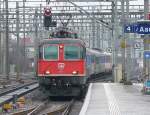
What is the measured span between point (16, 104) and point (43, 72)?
3.89 meters

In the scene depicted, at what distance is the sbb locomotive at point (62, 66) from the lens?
27.9 m

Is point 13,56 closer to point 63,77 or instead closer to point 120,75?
point 120,75

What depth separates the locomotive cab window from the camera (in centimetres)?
2852

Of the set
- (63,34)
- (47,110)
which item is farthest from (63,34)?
(47,110)

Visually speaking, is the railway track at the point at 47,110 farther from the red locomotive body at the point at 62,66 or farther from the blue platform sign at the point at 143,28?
the blue platform sign at the point at 143,28

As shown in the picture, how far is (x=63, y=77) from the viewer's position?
1099 inches

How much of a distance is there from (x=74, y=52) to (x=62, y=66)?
964 mm

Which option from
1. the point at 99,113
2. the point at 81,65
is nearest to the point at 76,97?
the point at 81,65

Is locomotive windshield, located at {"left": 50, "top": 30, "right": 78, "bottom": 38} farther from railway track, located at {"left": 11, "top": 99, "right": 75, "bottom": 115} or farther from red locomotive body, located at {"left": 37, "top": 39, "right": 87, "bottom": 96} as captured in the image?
railway track, located at {"left": 11, "top": 99, "right": 75, "bottom": 115}

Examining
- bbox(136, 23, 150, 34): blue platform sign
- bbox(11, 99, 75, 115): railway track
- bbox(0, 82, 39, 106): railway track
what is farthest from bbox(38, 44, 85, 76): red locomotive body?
bbox(136, 23, 150, 34): blue platform sign

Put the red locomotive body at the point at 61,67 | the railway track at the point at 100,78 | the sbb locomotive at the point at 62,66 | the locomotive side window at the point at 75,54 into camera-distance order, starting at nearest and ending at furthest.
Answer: the sbb locomotive at the point at 62,66 → the red locomotive body at the point at 61,67 → the locomotive side window at the point at 75,54 → the railway track at the point at 100,78

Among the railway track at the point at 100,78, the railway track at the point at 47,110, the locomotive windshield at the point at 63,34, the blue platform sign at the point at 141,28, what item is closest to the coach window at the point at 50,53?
the locomotive windshield at the point at 63,34

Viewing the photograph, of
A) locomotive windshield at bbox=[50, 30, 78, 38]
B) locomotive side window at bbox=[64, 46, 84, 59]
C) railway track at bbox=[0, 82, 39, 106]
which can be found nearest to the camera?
railway track at bbox=[0, 82, 39, 106]

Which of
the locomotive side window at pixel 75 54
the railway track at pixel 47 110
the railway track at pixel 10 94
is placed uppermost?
the locomotive side window at pixel 75 54
